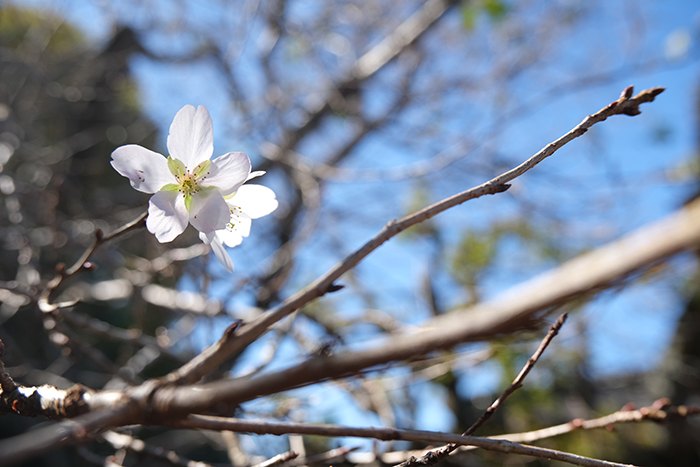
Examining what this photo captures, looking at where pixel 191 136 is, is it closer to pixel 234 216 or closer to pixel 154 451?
pixel 234 216

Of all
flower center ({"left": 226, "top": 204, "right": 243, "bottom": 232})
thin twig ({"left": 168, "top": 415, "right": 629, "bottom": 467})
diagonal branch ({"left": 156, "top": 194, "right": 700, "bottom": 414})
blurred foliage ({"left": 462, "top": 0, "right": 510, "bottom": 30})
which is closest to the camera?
diagonal branch ({"left": 156, "top": 194, "right": 700, "bottom": 414})

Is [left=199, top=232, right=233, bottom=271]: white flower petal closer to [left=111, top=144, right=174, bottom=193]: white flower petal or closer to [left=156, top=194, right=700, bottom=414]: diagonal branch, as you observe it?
[left=111, top=144, right=174, bottom=193]: white flower petal

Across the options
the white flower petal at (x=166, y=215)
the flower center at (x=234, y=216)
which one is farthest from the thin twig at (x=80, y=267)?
the flower center at (x=234, y=216)

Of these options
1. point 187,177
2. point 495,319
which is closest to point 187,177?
point 187,177

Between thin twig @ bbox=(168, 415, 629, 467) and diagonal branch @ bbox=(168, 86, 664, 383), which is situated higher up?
diagonal branch @ bbox=(168, 86, 664, 383)

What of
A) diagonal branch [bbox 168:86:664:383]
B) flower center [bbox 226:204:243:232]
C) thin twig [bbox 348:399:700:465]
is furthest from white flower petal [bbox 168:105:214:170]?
thin twig [bbox 348:399:700:465]

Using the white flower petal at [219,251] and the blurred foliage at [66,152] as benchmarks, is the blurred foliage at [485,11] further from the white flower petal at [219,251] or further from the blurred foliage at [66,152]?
the white flower petal at [219,251]
